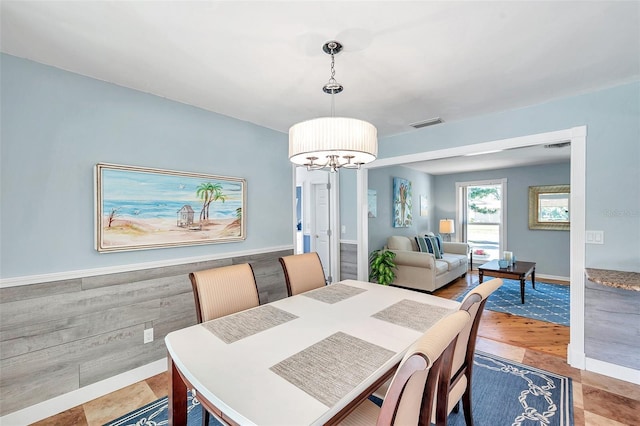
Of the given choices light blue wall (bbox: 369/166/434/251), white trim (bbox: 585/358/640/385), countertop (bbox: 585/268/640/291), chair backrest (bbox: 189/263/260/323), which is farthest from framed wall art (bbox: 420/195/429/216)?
chair backrest (bbox: 189/263/260/323)

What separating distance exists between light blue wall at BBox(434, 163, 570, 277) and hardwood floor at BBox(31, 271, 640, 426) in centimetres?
313

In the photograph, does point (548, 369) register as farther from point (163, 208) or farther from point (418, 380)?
point (163, 208)

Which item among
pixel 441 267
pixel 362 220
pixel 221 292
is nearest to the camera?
pixel 221 292

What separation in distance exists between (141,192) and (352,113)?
2.14 meters

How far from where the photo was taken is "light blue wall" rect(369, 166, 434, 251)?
5.27m

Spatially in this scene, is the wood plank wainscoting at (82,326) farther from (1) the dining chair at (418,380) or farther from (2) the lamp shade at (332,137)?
(1) the dining chair at (418,380)

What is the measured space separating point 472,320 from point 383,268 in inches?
119

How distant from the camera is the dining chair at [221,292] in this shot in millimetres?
1859

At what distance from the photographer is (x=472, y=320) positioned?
1.57m

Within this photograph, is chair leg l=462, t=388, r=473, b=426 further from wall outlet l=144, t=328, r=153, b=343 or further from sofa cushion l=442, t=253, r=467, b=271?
sofa cushion l=442, t=253, r=467, b=271

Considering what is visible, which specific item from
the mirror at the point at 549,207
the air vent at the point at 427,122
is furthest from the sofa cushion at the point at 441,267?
the mirror at the point at 549,207

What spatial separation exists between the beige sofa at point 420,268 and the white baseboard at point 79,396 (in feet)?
12.0

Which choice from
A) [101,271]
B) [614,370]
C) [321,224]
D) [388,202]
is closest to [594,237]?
[614,370]

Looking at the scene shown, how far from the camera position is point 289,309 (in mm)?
1927
